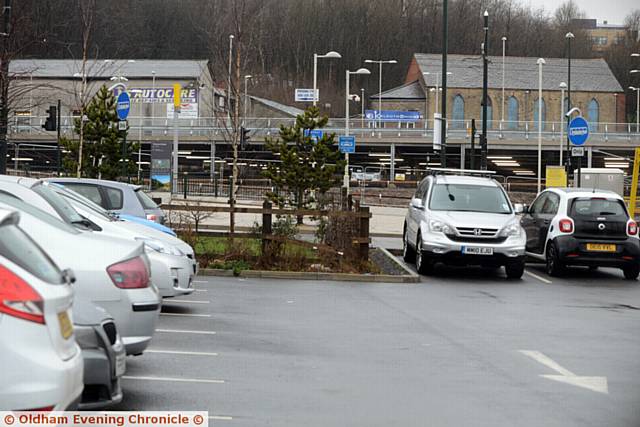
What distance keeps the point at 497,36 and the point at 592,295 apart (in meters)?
140

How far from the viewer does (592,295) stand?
18.4 meters

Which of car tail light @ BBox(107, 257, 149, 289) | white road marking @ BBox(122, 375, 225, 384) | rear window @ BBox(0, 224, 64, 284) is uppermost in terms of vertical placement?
rear window @ BBox(0, 224, 64, 284)

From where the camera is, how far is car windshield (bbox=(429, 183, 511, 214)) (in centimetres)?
2109

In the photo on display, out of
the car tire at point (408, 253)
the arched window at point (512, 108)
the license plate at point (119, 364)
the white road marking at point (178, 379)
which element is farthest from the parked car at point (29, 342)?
the arched window at point (512, 108)

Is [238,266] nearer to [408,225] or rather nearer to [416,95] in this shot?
[408,225]

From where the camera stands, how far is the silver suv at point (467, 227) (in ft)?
65.4

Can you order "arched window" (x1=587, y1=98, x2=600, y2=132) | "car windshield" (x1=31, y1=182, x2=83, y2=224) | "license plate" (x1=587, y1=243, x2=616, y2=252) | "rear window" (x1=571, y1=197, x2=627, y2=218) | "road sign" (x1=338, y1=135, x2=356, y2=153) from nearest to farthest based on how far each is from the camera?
"car windshield" (x1=31, y1=182, x2=83, y2=224) → "license plate" (x1=587, y1=243, x2=616, y2=252) → "rear window" (x1=571, y1=197, x2=627, y2=218) → "road sign" (x1=338, y1=135, x2=356, y2=153) → "arched window" (x1=587, y1=98, x2=600, y2=132)

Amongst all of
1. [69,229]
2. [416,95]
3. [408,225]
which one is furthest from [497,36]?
[69,229]

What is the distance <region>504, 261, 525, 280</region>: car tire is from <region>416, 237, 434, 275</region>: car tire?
4.87ft

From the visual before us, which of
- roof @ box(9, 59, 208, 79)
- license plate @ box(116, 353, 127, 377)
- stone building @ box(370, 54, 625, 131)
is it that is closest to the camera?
license plate @ box(116, 353, 127, 377)

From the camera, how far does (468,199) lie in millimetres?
21406

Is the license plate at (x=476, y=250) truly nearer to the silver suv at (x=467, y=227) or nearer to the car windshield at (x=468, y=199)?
the silver suv at (x=467, y=227)

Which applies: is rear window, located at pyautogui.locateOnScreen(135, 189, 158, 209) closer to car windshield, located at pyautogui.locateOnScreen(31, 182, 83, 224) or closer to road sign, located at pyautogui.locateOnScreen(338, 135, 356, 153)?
car windshield, located at pyautogui.locateOnScreen(31, 182, 83, 224)

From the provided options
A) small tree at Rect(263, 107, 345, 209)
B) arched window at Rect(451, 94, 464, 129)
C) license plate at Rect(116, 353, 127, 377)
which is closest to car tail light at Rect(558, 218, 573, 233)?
license plate at Rect(116, 353, 127, 377)
